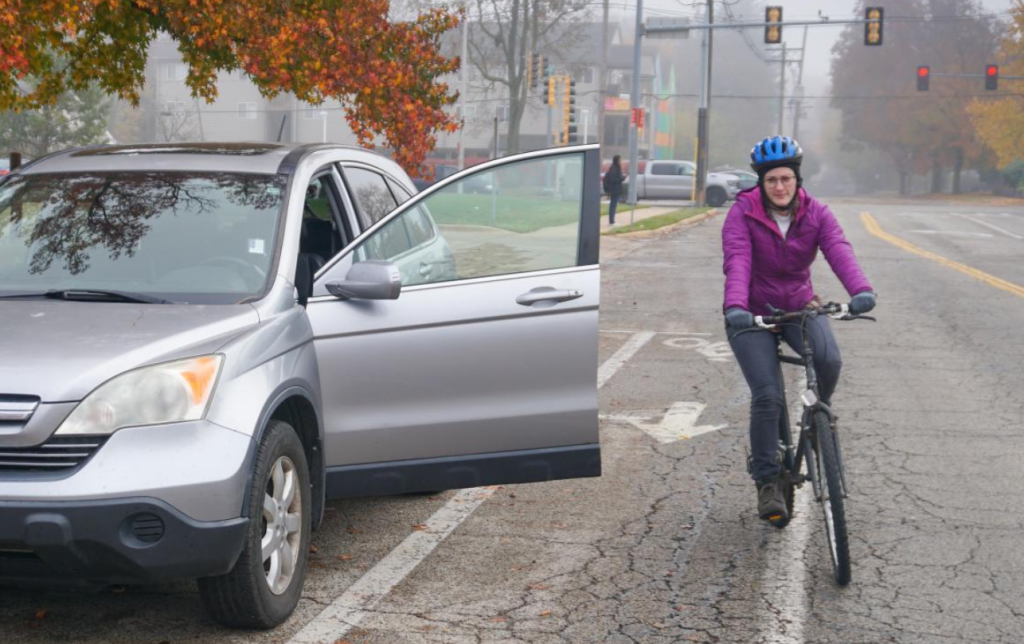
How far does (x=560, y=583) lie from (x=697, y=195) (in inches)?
1739

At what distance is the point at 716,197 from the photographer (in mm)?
52375

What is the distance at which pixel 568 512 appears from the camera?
21.7ft

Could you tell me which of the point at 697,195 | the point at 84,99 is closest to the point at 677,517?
the point at 697,195

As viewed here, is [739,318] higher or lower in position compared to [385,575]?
higher

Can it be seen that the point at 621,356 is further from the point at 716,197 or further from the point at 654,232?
the point at 716,197

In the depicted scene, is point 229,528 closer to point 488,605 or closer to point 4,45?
point 488,605

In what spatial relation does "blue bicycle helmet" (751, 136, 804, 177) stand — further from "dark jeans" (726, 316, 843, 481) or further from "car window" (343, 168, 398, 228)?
"car window" (343, 168, 398, 228)

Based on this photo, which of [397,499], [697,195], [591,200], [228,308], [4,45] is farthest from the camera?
[697,195]

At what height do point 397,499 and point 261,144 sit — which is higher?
point 261,144

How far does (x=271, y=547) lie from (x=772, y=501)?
2280 millimetres

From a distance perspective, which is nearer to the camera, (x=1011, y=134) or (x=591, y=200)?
(x=591, y=200)

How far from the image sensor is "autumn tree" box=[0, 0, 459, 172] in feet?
34.7

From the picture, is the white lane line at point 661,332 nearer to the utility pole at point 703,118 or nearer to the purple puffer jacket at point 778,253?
the purple puffer jacket at point 778,253

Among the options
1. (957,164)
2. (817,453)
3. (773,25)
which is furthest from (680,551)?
(957,164)
